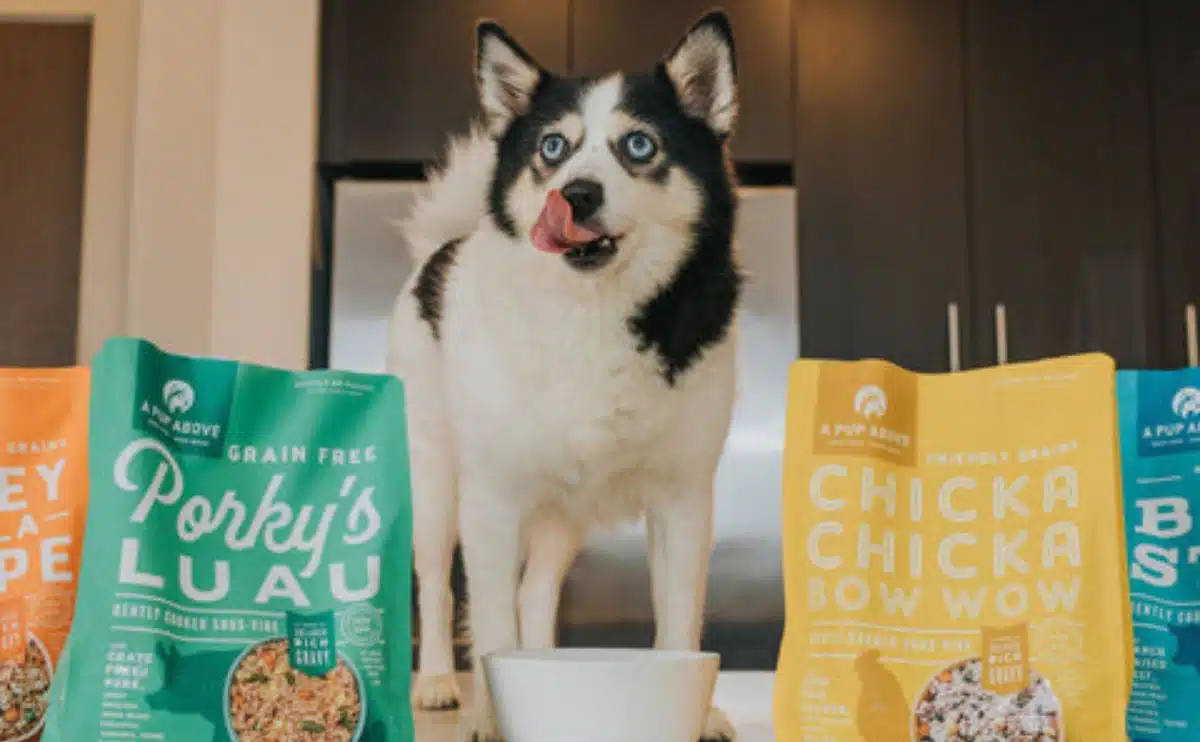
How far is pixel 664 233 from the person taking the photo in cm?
102

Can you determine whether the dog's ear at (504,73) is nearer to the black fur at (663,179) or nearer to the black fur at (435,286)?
the black fur at (663,179)

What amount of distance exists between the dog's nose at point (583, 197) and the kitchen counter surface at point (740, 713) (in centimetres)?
38

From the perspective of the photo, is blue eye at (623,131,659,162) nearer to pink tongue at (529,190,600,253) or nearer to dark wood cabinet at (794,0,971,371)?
pink tongue at (529,190,600,253)

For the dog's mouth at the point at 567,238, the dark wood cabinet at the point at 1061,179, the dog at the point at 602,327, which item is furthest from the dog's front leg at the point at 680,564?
the dark wood cabinet at the point at 1061,179

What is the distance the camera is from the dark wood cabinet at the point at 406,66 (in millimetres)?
2355

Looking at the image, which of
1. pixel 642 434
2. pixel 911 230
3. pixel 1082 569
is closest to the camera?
pixel 1082 569

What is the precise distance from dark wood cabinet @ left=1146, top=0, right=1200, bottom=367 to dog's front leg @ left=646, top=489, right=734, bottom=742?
1.68m

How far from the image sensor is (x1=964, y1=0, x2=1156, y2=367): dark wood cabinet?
233 cm

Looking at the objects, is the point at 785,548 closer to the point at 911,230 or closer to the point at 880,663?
the point at 880,663

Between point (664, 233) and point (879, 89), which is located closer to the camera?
point (664, 233)

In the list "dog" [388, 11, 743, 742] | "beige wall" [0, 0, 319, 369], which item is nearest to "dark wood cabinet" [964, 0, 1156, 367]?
"beige wall" [0, 0, 319, 369]

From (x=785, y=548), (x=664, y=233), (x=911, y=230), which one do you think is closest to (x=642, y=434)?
(x=664, y=233)

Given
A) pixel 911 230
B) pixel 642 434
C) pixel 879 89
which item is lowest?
pixel 642 434

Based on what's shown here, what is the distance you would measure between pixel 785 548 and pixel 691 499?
42 cm
